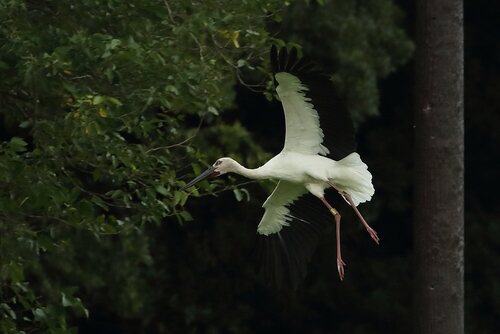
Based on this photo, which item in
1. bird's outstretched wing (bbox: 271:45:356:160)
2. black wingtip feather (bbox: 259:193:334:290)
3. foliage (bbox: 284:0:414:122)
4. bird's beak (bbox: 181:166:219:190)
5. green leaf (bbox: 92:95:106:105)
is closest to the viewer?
green leaf (bbox: 92:95:106:105)

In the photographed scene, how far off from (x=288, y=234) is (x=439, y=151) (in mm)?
959

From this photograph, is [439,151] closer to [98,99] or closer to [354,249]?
[98,99]

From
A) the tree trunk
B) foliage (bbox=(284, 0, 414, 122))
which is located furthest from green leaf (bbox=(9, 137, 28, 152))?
foliage (bbox=(284, 0, 414, 122))

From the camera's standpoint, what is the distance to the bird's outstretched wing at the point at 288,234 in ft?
27.3

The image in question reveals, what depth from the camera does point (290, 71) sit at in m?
7.40

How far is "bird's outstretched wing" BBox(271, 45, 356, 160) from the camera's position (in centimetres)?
740

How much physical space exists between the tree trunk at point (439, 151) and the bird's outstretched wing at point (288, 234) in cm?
59

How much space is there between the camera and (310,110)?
25.3ft

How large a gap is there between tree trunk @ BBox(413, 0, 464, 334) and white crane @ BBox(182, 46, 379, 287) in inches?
19.3

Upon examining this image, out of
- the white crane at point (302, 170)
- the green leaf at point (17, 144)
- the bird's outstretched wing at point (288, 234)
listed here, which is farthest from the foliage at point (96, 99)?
the bird's outstretched wing at point (288, 234)

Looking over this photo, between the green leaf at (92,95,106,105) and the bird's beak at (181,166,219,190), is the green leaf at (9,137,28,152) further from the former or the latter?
the bird's beak at (181,166,219,190)
